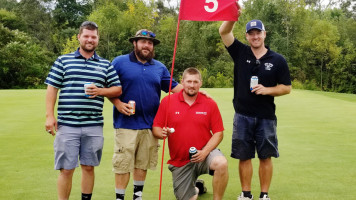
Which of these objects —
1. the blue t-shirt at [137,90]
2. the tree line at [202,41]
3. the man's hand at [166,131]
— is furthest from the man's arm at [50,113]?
the tree line at [202,41]

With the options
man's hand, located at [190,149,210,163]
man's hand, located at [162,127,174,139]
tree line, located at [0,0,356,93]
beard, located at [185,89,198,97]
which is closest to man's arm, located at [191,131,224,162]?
man's hand, located at [190,149,210,163]

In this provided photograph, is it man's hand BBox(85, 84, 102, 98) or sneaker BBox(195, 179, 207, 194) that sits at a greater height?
man's hand BBox(85, 84, 102, 98)

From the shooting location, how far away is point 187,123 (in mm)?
4164

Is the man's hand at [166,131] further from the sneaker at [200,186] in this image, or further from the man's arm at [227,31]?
the man's arm at [227,31]

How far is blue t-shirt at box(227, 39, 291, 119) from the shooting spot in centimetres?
434

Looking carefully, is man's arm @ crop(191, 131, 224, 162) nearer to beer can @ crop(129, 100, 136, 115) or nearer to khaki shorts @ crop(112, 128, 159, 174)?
khaki shorts @ crop(112, 128, 159, 174)

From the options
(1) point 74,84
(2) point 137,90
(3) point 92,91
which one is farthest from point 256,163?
(1) point 74,84

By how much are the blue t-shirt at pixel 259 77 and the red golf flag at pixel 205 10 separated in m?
0.46

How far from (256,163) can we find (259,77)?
6.74ft

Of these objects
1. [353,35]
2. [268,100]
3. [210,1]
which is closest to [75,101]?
→ [210,1]

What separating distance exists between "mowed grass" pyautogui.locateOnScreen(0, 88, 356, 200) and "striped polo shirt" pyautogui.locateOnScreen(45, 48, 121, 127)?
3.35ft

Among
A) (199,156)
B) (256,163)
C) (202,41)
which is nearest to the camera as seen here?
(199,156)

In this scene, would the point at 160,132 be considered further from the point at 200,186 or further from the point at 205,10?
the point at 205,10

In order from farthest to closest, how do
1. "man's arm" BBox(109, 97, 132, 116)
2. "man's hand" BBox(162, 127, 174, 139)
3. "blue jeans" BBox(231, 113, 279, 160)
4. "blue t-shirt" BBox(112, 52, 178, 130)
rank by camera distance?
"blue jeans" BBox(231, 113, 279, 160)
"blue t-shirt" BBox(112, 52, 178, 130)
"man's arm" BBox(109, 97, 132, 116)
"man's hand" BBox(162, 127, 174, 139)
